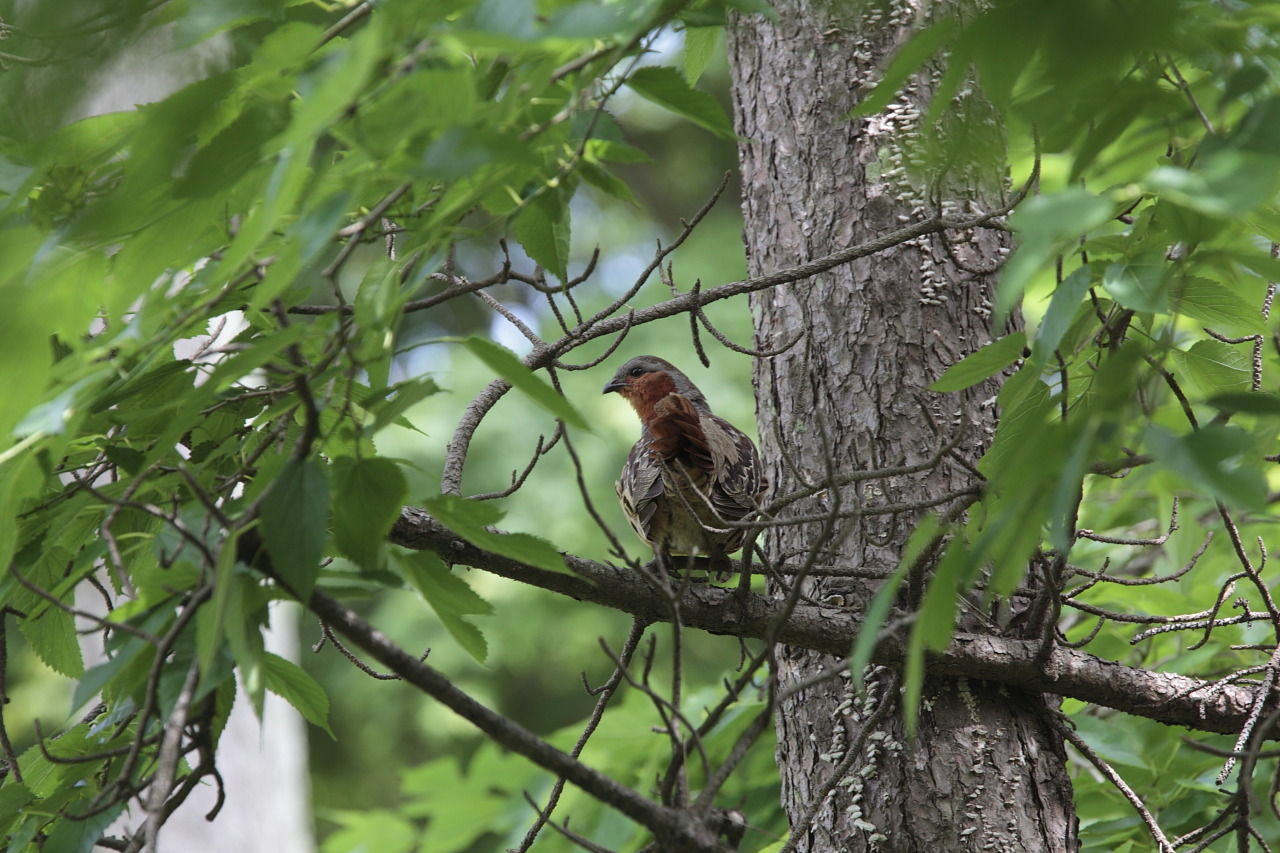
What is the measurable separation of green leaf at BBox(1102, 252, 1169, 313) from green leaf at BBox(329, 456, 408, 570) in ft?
2.92

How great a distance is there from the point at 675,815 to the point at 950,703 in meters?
1.04

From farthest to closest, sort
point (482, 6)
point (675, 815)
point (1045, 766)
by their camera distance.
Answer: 1. point (1045, 766)
2. point (675, 815)
3. point (482, 6)

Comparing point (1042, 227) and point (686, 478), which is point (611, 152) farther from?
point (686, 478)

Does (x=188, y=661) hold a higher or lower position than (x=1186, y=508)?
lower

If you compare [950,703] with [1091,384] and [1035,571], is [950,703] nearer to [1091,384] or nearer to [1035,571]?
[1035,571]

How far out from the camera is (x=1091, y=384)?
1523mm

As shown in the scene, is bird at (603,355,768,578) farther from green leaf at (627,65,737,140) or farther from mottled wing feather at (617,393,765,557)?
green leaf at (627,65,737,140)

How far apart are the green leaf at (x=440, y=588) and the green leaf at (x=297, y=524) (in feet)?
0.61

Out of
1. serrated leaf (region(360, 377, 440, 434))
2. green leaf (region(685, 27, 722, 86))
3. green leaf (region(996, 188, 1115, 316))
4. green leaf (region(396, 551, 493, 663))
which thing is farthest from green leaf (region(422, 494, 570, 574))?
green leaf (region(685, 27, 722, 86))

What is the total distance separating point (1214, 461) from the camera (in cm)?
85

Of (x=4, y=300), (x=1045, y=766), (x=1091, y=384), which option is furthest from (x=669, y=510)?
(x=4, y=300)

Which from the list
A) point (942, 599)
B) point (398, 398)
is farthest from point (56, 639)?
point (942, 599)

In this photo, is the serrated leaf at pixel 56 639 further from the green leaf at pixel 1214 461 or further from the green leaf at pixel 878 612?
the green leaf at pixel 1214 461

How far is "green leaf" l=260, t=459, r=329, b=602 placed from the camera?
3.52 ft
